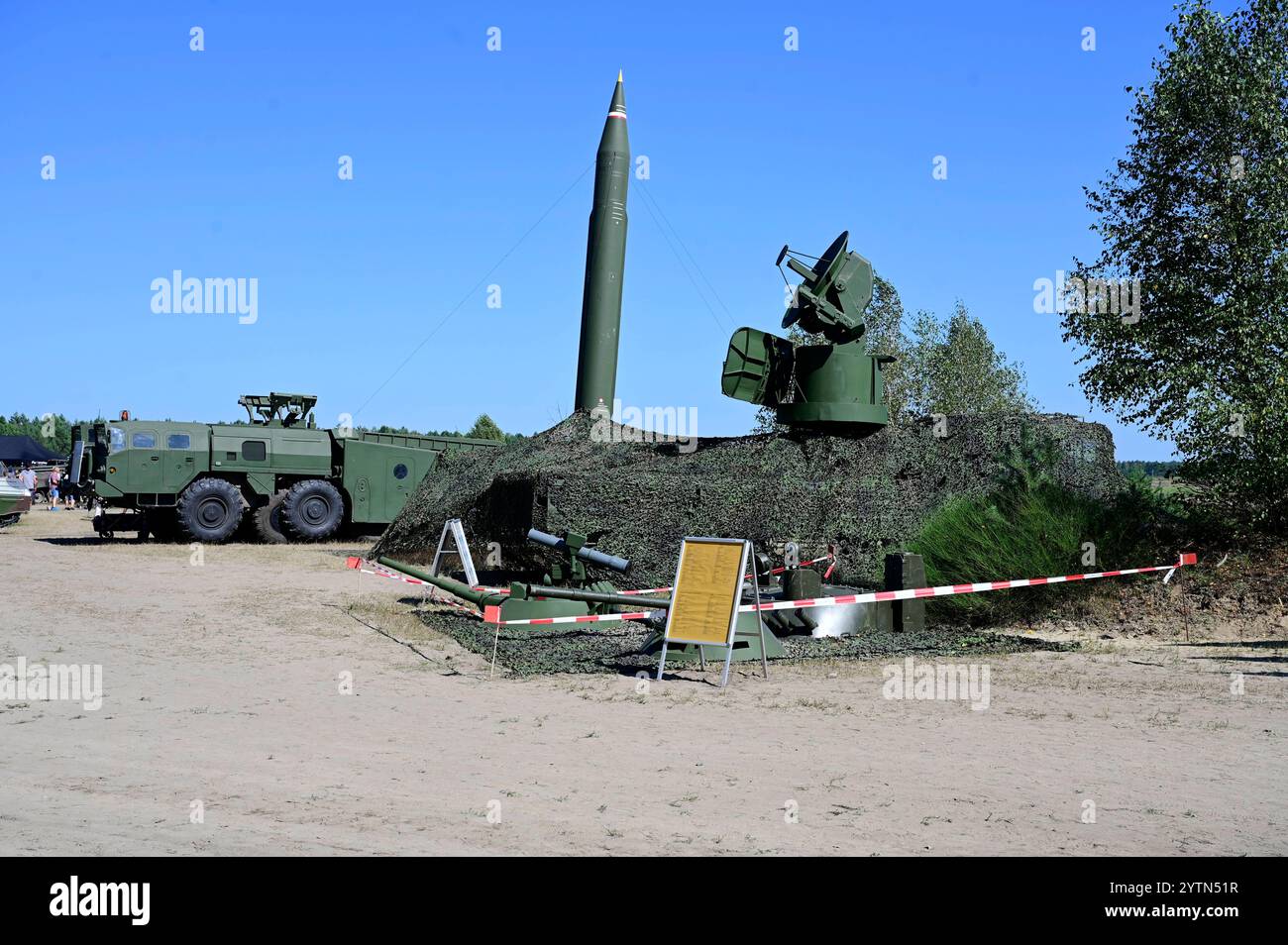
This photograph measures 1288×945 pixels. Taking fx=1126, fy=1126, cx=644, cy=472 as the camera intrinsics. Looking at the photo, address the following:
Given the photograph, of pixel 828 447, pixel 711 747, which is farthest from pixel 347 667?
pixel 828 447

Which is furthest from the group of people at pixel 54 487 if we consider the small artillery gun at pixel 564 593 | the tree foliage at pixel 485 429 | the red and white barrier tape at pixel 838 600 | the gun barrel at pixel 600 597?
the red and white barrier tape at pixel 838 600

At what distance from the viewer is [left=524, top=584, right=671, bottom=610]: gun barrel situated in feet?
33.5

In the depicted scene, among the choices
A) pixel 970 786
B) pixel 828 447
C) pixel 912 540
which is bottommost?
pixel 970 786

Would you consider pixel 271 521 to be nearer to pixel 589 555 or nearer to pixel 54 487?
pixel 589 555

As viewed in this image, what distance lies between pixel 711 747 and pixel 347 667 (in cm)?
416

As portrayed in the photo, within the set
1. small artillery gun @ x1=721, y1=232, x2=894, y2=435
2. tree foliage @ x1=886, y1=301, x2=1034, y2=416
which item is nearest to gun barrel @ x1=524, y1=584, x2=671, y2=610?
small artillery gun @ x1=721, y1=232, x2=894, y2=435

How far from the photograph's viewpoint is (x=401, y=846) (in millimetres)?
4684

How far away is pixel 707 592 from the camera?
9.59 metres

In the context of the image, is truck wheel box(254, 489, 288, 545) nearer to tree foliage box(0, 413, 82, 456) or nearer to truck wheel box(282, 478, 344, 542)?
truck wheel box(282, 478, 344, 542)

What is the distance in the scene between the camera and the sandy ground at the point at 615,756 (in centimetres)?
498
